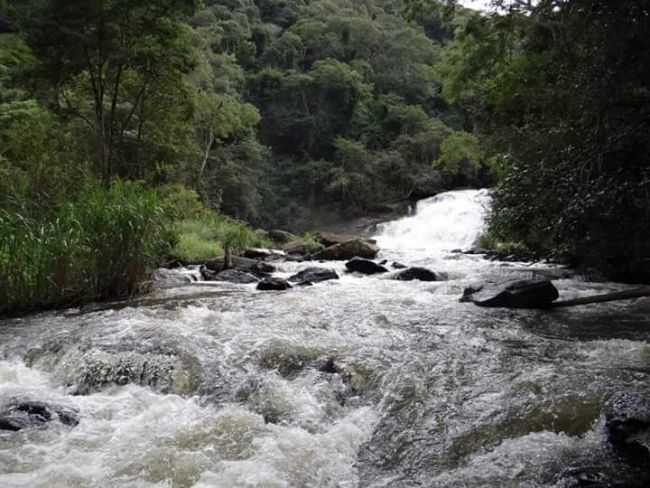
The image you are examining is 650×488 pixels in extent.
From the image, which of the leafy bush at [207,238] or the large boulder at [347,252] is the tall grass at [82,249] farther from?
the large boulder at [347,252]

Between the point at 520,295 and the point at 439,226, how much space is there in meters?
14.2

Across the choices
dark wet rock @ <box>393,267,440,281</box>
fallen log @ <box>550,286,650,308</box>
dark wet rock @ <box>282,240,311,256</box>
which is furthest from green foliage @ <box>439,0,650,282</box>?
dark wet rock @ <box>282,240,311,256</box>

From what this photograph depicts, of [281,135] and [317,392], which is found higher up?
[281,135]

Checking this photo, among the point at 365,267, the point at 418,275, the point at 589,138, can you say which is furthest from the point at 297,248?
the point at 589,138

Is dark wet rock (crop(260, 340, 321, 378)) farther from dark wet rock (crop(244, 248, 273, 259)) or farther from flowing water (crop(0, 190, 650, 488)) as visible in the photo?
dark wet rock (crop(244, 248, 273, 259))

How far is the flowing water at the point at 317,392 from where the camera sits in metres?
3.35

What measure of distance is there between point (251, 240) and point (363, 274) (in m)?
5.68

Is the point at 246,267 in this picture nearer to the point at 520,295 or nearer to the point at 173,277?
the point at 173,277

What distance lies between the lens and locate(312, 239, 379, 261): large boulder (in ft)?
51.1

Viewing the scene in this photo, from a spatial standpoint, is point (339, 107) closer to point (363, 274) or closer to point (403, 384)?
point (363, 274)

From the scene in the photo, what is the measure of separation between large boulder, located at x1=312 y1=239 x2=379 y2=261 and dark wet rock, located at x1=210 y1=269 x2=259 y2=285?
15.5ft

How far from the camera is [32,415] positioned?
4027 mm

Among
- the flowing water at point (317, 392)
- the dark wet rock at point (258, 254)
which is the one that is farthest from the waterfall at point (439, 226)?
the flowing water at point (317, 392)

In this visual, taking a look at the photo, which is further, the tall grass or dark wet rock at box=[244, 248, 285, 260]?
dark wet rock at box=[244, 248, 285, 260]
